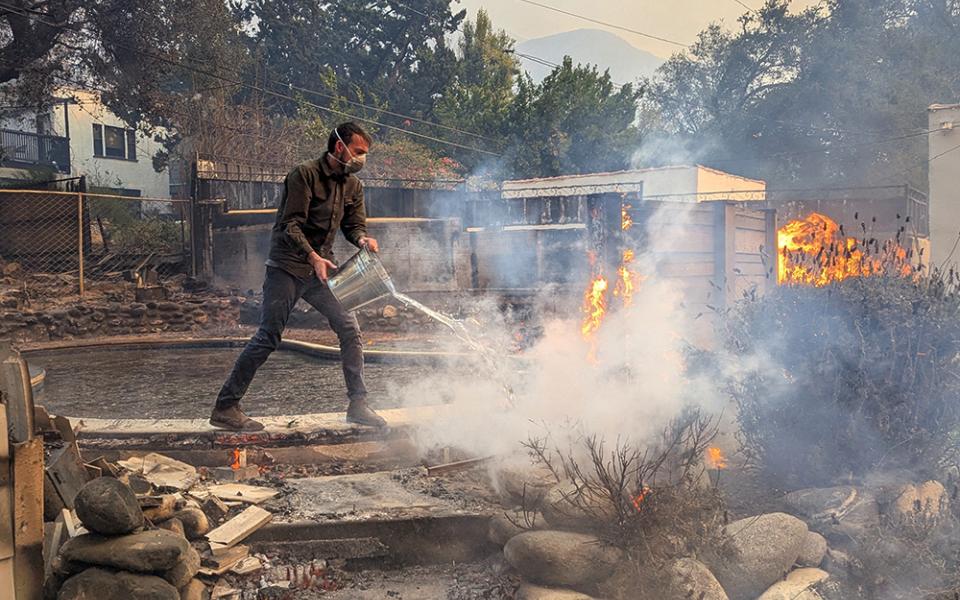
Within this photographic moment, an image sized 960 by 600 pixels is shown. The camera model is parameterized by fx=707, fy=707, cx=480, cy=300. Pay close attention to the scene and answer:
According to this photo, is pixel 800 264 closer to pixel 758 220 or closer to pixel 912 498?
pixel 912 498

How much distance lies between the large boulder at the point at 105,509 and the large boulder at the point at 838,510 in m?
3.35

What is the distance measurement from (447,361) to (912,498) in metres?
5.18

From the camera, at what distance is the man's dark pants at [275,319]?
459cm

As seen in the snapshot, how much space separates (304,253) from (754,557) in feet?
10.4

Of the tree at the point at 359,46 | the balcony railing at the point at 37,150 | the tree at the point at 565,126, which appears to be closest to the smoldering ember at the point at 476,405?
the balcony railing at the point at 37,150

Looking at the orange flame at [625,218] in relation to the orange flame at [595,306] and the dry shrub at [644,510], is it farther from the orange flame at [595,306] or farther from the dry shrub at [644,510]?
the dry shrub at [644,510]

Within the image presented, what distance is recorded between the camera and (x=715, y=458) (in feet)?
15.3

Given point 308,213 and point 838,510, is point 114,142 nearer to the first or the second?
point 308,213

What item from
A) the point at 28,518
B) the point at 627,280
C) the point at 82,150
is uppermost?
the point at 82,150

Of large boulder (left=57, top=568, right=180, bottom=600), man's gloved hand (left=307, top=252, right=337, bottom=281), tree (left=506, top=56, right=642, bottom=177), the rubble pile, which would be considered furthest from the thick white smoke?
tree (left=506, top=56, right=642, bottom=177)

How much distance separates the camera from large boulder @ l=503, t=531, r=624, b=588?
10.4 feet

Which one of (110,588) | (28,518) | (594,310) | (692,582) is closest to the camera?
(28,518)

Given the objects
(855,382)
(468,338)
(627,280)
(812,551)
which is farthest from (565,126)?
(812,551)

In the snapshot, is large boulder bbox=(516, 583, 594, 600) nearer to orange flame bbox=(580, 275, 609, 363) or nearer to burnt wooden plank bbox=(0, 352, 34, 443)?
burnt wooden plank bbox=(0, 352, 34, 443)
